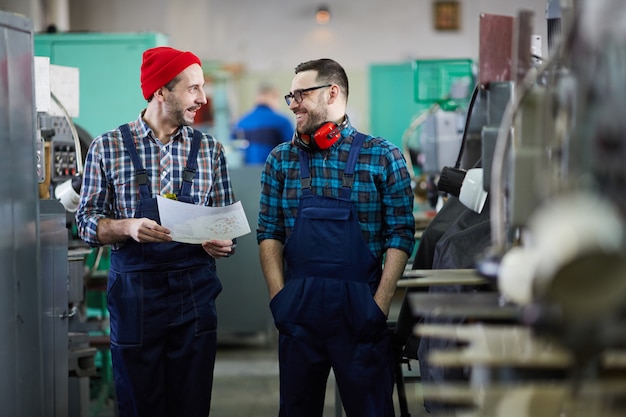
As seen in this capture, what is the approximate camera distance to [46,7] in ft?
30.1

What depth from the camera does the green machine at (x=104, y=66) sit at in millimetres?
5832

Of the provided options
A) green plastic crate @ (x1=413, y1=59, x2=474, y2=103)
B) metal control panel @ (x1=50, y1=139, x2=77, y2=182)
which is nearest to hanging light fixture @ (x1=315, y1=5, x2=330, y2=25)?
green plastic crate @ (x1=413, y1=59, x2=474, y2=103)

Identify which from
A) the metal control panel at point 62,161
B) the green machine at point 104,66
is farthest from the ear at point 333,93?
the green machine at point 104,66

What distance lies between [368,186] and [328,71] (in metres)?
0.40

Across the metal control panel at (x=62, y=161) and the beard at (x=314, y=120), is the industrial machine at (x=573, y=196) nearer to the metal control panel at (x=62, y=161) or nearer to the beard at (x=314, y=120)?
the beard at (x=314, y=120)

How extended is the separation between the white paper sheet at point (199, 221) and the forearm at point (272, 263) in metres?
0.08

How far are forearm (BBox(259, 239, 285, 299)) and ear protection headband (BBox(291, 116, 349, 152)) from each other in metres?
0.31

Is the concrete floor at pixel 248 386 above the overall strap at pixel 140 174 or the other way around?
the other way around

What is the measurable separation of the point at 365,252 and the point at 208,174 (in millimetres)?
557

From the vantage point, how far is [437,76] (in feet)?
17.7

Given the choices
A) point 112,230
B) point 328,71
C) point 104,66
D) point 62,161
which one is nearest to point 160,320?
point 112,230

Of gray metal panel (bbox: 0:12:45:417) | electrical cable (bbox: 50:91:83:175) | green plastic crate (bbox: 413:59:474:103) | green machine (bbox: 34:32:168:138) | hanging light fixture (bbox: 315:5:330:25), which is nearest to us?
gray metal panel (bbox: 0:12:45:417)

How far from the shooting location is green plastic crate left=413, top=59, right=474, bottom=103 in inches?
211

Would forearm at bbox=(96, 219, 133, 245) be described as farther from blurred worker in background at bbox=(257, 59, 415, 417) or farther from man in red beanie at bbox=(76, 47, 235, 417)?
blurred worker in background at bbox=(257, 59, 415, 417)
